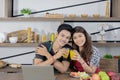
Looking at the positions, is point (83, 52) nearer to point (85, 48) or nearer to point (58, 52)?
point (85, 48)

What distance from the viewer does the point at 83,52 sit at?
257cm

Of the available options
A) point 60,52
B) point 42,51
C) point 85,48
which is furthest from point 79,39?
point 42,51

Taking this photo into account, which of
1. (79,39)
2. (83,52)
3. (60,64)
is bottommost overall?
(60,64)

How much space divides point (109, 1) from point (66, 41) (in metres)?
1.69

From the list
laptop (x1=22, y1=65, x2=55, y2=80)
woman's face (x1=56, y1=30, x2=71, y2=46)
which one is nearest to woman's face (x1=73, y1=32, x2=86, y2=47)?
woman's face (x1=56, y1=30, x2=71, y2=46)

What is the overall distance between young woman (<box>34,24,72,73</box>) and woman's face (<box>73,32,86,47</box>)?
0.10 metres

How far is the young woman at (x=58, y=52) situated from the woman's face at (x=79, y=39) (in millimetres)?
95

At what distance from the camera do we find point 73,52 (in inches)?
95.6

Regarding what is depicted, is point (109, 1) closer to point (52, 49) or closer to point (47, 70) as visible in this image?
point (52, 49)

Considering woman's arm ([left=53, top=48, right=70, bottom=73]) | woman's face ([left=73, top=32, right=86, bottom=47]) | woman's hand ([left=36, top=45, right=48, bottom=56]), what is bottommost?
woman's arm ([left=53, top=48, right=70, bottom=73])

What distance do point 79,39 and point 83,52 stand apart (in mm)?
154

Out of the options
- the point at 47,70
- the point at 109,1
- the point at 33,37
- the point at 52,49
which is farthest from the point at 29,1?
the point at 47,70

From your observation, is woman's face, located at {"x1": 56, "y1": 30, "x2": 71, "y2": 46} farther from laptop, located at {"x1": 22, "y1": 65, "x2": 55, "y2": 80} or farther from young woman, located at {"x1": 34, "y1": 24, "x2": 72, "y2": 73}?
laptop, located at {"x1": 22, "y1": 65, "x2": 55, "y2": 80}

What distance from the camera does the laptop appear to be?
1752 mm
